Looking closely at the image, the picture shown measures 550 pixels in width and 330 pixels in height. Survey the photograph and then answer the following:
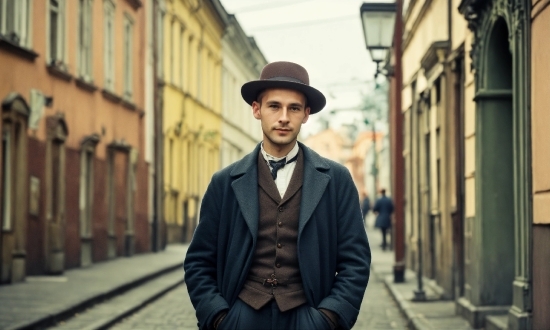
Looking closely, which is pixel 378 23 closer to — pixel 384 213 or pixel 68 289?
pixel 68 289

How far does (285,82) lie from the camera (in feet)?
16.8

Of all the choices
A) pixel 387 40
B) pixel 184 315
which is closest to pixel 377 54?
pixel 387 40

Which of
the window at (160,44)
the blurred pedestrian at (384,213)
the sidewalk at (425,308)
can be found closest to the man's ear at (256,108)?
the sidewalk at (425,308)

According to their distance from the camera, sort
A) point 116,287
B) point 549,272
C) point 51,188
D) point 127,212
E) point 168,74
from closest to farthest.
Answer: point 549,272 < point 116,287 < point 51,188 < point 127,212 < point 168,74

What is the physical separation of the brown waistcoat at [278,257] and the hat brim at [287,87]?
39 cm

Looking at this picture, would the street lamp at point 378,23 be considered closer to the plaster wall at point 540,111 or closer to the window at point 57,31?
the window at point 57,31

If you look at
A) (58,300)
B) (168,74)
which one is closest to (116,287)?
(58,300)

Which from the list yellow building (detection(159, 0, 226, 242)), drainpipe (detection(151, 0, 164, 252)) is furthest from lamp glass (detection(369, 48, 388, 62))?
yellow building (detection(159, 0, 226, 242))

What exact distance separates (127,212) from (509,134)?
1746 cm

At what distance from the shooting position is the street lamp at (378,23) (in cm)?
2045

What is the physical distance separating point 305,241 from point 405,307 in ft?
33.6

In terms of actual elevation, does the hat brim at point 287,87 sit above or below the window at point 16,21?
below

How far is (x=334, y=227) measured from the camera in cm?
515

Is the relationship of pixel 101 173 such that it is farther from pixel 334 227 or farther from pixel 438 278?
pixel 334 227
